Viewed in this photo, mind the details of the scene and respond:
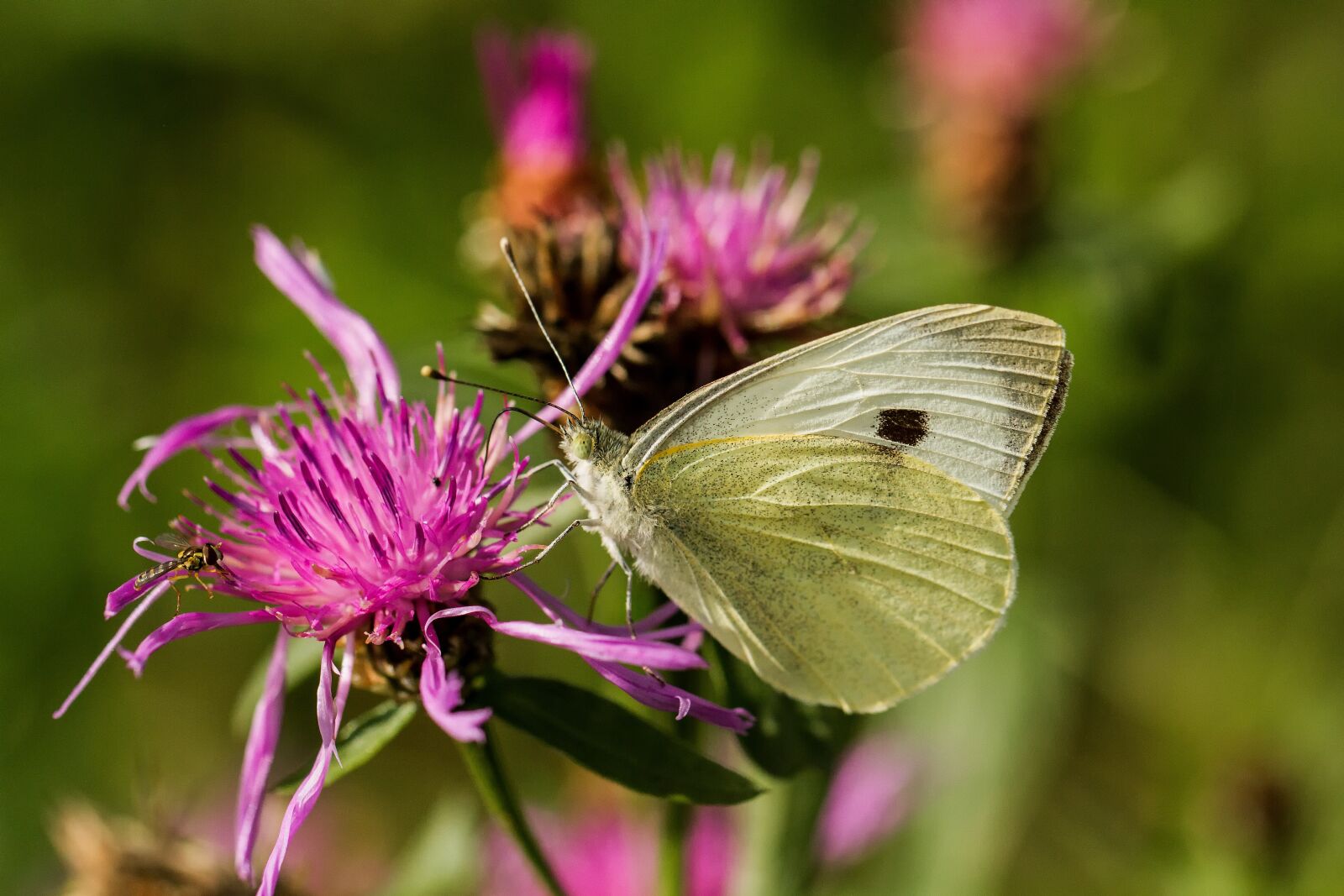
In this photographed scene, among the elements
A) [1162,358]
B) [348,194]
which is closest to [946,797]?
[1162,358]

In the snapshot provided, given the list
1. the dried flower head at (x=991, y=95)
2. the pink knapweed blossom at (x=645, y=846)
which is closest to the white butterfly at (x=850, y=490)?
the pink knapweed blossom at (x=645, y=846)

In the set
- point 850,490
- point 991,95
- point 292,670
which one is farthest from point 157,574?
point 991,95

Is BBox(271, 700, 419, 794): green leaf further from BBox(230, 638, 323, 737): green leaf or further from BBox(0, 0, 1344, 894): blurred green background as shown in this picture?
BBox(0, 0, 1344, 894): blurred green background

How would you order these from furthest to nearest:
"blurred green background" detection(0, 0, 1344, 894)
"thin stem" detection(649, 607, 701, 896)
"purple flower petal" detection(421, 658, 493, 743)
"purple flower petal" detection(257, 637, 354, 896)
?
1. "blurred green background" detection(0, 0, 1344, 894)
2. "thin stem" detection(649, 607, 701, 896)
3. "purple flower petal" detection(257, 637, 354, 896)
4. "purple flower petal" detection(421, 658, 493, 743)

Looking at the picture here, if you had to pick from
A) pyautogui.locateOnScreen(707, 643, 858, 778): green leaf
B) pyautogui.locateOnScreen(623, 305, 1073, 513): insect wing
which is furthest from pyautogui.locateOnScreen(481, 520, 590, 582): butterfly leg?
pyautogui.locateOnScreen(707, 643, 858, 778): green leaf

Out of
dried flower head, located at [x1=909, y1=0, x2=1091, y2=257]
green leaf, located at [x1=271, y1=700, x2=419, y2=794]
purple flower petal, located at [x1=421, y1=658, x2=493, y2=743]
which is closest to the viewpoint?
purple flower petal, located at [x1=421, y1=658, x2=493, y2=743]

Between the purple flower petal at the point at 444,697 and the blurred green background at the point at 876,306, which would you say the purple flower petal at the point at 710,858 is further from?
the purple flower petal at the point at 444,697
